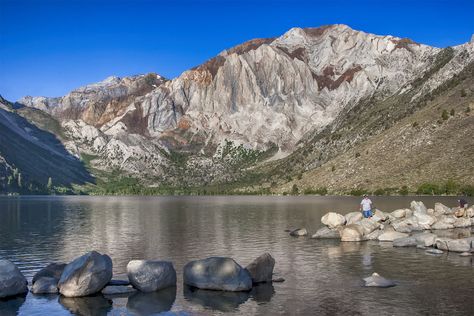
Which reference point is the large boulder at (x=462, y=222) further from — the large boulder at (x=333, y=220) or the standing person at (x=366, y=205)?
the large boulder at (x=333, y=220)

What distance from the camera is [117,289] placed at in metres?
36.4

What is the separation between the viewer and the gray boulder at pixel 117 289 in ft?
118

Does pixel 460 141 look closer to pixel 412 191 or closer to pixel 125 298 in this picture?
pixel 412 191

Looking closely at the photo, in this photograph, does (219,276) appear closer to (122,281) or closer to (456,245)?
(122,281)

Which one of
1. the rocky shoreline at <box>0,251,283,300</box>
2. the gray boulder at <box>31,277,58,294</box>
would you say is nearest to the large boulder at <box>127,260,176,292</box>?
the rocky shoreline at <box>0,251,283,300</box>

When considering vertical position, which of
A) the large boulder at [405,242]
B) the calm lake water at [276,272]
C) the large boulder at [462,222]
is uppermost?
the large boulder at [462,222]

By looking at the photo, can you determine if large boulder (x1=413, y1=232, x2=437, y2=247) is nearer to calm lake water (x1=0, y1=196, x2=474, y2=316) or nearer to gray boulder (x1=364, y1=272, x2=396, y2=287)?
calm lake water (x1=0, y1=196, x2=474, y2=316)

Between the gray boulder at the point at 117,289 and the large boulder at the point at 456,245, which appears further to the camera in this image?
the large boulder at the point at 456,245

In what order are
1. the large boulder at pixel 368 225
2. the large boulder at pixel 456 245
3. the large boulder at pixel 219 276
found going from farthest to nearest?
the large boulder at pixel 368 225
the large boulder at pixel 456 245
the large boulder at pixel 219 276

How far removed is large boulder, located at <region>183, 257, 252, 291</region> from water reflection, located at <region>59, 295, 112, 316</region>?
659 centimetres

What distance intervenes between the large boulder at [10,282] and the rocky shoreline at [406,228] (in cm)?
3951

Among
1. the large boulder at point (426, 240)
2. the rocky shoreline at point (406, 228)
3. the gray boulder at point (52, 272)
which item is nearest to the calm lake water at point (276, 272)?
the rocky shoreline at point (406, 228)

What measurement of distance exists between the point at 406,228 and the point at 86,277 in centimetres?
4851

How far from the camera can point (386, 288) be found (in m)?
36.1
